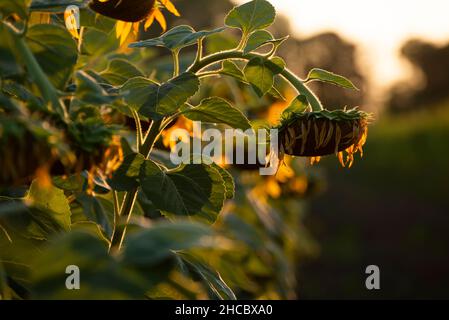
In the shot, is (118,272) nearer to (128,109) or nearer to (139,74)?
(128,109)

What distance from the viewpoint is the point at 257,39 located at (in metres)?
1.00

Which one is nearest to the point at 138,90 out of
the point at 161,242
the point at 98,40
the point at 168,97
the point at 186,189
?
the point at 168,97

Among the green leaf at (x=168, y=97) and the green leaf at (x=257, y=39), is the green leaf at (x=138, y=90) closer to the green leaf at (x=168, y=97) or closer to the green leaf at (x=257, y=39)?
the green leaf at (x=168, y=97)

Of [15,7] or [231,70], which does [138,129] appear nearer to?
[231,70]

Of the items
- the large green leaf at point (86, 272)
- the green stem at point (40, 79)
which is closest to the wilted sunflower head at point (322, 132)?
the green stem at point (40, 79)

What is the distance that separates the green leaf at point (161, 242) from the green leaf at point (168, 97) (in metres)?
0.40

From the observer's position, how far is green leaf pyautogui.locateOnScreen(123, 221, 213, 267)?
0.54m

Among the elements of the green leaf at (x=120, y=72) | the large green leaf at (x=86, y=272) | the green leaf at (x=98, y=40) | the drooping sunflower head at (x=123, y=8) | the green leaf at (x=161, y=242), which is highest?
the green leaf at (x=98, y=40)

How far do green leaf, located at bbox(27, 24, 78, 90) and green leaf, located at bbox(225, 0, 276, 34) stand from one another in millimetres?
311

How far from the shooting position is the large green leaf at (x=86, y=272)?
1.73 ft

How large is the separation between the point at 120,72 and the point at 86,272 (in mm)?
623

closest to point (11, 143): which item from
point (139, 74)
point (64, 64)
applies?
point (64, 64)

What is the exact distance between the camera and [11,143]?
0.64 m

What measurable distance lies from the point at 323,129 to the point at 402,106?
99.5ft
